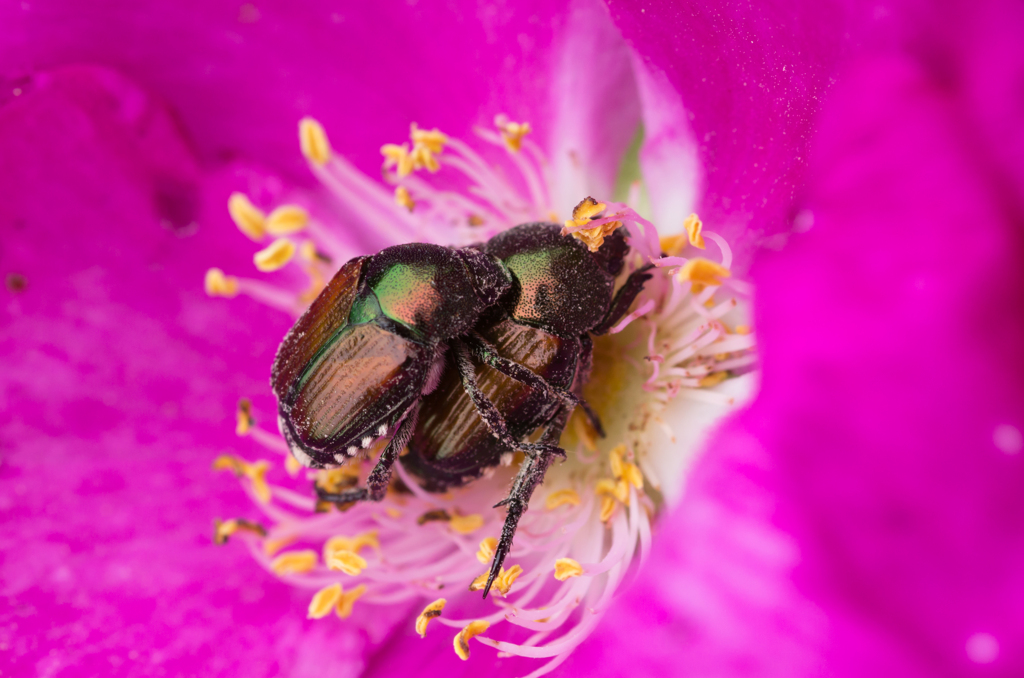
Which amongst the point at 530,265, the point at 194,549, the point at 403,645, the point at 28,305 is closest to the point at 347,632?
the point at 403,645

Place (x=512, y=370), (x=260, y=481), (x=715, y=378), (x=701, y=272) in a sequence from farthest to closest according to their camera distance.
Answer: (x=260, y=481) < (x=715, y=378) < (x=512, y=370) < (x=701, y=272)

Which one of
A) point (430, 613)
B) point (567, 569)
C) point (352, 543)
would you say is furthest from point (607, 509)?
point (352, 543)

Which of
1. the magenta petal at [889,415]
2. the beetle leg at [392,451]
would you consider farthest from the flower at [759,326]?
the beetle leg at [392,451]

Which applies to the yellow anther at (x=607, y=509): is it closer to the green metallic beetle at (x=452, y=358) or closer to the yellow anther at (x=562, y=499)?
the yellow anther at (x=562, y=499)

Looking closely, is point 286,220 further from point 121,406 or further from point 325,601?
point 325,601

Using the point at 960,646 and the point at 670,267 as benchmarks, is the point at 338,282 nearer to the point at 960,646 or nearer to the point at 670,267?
the point at 670,267

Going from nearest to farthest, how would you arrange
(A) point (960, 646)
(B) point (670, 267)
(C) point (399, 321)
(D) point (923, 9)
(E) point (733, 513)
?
(A) point (960, 646) < (D) point (923, 9) < (E) point (733, 513) < (C) point (399, 321) < (B) point (670, 267)

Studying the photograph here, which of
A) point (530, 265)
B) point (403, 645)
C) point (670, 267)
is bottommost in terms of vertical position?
point (403, 645)
